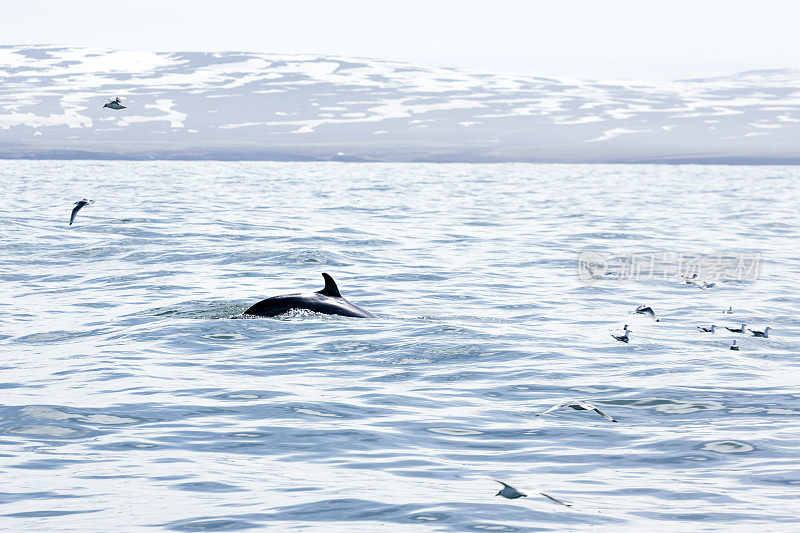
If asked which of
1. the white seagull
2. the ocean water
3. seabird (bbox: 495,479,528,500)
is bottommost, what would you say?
the ocean water

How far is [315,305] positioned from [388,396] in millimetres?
5905

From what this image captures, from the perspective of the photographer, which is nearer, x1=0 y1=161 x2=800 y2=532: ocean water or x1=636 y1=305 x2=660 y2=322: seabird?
x1=0 y1=161 x2=800 y2=532: ocean water

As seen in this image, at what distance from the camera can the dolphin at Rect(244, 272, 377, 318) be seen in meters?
18.0

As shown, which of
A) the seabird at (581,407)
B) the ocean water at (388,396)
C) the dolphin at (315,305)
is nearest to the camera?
the ocean water at (388,396)

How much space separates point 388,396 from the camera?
12.5 m

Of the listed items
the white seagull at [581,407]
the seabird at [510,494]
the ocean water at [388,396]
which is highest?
the white seagull at [581,407]

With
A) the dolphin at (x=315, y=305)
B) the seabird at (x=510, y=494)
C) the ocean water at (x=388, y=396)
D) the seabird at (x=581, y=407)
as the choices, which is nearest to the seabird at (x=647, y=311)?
the ocean water at (x=388, y=396)

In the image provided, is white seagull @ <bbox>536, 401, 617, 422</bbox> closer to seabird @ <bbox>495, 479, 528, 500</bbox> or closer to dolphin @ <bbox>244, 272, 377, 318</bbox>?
seabird @ <bbox>495, 479, 528, 500</bbox>

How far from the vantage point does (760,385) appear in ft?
43.8

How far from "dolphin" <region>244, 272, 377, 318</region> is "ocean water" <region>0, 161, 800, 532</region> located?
248 millimetres

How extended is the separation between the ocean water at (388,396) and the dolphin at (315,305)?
9.8 inches

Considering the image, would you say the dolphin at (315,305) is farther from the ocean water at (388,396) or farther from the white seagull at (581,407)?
the white seagull at (581,407)

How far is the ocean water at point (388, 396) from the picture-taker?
8.37 meters

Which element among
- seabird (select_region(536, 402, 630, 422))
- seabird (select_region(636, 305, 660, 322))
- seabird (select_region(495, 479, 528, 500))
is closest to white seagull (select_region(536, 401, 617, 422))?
seabird (select_region(536, 402, 630, 422))
